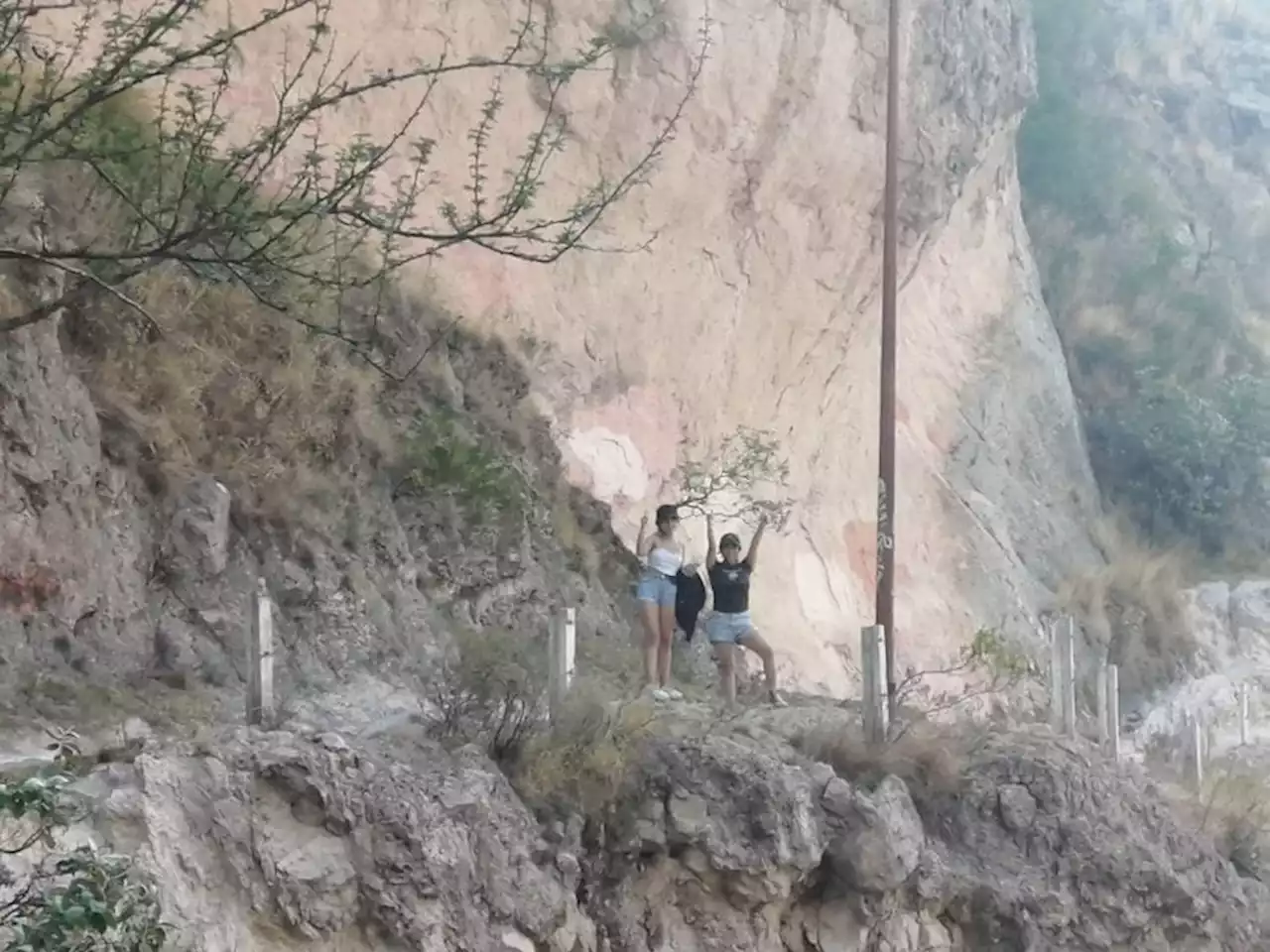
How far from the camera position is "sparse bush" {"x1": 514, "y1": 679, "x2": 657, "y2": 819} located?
6.56m

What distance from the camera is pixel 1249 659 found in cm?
1844

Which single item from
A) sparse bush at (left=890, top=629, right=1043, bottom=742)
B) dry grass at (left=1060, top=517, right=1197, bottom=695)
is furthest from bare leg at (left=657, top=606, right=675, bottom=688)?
dry grass at (left=1060, top=517, right=1197, bottom=695)

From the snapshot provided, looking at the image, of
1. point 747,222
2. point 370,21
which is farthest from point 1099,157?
point 370,21

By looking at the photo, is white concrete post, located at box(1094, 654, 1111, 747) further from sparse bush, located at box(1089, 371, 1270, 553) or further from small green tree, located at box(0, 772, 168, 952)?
sparse bush, located at box(1089, 371, 1270, 553)

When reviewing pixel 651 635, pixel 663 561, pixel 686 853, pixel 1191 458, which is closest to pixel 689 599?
pixel 651 635

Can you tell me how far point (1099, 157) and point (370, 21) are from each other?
684 inches

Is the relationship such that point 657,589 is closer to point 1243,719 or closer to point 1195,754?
point 1195,754

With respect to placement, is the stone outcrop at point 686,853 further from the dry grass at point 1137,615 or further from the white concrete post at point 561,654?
the dry grass at point 1137,615

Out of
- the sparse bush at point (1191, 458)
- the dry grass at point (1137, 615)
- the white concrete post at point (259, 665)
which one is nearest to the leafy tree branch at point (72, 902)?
the white concrete post at point (259, 665)

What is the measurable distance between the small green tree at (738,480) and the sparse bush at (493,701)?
15.8ft

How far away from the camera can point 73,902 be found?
345cm

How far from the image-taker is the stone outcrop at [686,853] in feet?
17.1

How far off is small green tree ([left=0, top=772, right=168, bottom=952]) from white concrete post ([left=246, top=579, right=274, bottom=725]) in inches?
69.8

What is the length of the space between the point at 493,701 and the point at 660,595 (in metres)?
1.94
